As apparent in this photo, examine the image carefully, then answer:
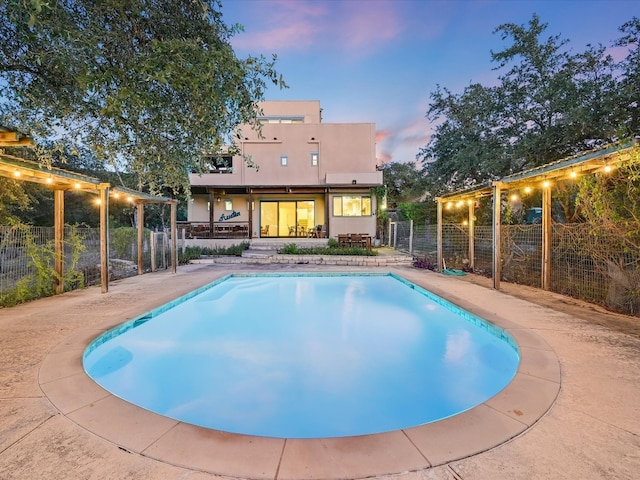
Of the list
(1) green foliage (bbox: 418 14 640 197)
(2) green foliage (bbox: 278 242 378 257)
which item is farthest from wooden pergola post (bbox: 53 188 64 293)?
(1) green foliage (bbox: 418 14 640 197)

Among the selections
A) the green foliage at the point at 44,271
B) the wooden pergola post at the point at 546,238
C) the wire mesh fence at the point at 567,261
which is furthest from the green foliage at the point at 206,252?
the wooden pergola post at the point at 546,238

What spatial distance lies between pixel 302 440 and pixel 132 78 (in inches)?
158

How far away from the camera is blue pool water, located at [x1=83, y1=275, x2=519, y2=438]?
3.45 m

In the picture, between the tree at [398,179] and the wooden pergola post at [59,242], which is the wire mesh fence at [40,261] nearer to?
the wooden pergola post at [59,242]

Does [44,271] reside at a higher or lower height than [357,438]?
higher

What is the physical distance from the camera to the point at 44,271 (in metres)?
6.35

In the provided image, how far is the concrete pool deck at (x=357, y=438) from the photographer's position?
176cm

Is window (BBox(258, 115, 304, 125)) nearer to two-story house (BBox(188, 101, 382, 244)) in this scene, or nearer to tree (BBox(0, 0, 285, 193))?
two-story house (BBox(188, 101, 382, 244))

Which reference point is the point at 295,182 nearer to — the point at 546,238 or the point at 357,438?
the point at 546,238

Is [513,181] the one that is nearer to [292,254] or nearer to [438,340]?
[438,340]

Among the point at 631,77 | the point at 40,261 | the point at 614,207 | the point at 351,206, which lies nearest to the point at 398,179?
the point at 351,206

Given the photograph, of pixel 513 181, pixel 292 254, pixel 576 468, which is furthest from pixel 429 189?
pixel 576 468

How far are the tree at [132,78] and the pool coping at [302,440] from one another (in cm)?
278

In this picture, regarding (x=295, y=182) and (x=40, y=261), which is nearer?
(x=40, y=261)
